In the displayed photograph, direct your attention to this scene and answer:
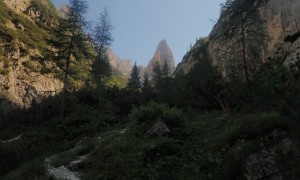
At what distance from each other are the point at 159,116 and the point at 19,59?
60777 mm

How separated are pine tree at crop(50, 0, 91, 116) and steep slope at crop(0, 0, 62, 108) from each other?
82.4 ft

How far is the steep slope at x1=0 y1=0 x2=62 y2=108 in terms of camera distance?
65875 millimetres

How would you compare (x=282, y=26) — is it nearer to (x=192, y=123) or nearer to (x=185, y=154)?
(x=192, y=123)

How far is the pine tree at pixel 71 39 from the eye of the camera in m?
30.9

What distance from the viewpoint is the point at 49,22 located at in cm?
10031

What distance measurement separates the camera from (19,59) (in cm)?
7188

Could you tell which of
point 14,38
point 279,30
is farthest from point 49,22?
point 279,30

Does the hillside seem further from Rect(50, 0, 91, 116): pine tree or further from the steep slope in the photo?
the steep slope

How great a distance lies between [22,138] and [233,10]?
1557cm

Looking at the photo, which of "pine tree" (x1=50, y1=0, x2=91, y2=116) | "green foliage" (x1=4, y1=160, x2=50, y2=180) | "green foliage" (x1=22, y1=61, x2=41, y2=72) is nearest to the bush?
"green foliage" (x1=4, y1=160, x2=50, y2=180)

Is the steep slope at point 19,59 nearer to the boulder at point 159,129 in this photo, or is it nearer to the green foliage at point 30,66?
the green foliage at point 30,66

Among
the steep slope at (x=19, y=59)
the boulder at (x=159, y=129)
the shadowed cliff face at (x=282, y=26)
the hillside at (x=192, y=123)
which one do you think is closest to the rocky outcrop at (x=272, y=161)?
the hillside at (x=192, y=123)

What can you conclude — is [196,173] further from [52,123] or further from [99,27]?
[99,27]

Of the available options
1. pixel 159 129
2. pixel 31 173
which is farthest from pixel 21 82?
pixel 31 173
